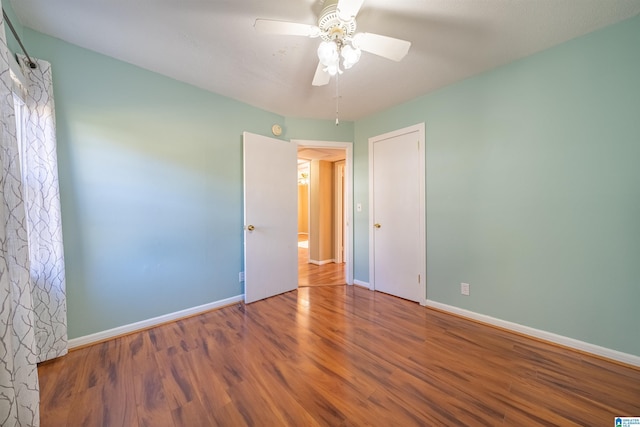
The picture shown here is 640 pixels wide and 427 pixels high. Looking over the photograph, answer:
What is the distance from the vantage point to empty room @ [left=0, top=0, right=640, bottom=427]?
1334 millimetres

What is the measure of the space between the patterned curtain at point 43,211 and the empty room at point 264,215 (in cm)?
1

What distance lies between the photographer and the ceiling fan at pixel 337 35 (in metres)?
1.29

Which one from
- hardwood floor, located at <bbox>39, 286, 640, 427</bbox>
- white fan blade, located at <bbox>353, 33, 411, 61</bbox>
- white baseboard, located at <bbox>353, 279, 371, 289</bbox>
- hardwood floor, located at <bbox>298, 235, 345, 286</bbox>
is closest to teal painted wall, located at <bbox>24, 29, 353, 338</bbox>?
hardwood floor, located at <bbox>39, 286, 640, 427</bbox>

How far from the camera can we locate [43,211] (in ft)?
5.29

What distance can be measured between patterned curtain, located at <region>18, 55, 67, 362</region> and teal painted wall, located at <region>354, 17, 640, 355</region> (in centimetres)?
325

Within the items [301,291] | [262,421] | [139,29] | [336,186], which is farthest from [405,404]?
[336,186]

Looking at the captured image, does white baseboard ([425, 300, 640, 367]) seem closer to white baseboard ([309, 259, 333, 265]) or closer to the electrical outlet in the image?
the electrical outlet

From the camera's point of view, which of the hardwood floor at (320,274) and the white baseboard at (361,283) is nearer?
the white baseboard at (361,283)

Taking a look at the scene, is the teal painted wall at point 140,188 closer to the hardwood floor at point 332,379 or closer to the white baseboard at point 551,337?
the hardwood floor at point 332,379

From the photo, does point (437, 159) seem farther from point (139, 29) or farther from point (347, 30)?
point (139, 29)

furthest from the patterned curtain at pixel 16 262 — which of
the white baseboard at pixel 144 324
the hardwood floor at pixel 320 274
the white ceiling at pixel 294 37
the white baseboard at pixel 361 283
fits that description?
the white baseboard at pixel 361 283

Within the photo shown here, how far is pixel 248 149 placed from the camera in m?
2.70

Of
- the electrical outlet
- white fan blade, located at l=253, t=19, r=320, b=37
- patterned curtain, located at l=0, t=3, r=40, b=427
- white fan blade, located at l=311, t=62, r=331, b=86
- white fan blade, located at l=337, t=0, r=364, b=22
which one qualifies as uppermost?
white fan blade, located at l=337, t=0, r=364, b=22

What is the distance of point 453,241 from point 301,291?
1.95 meters
